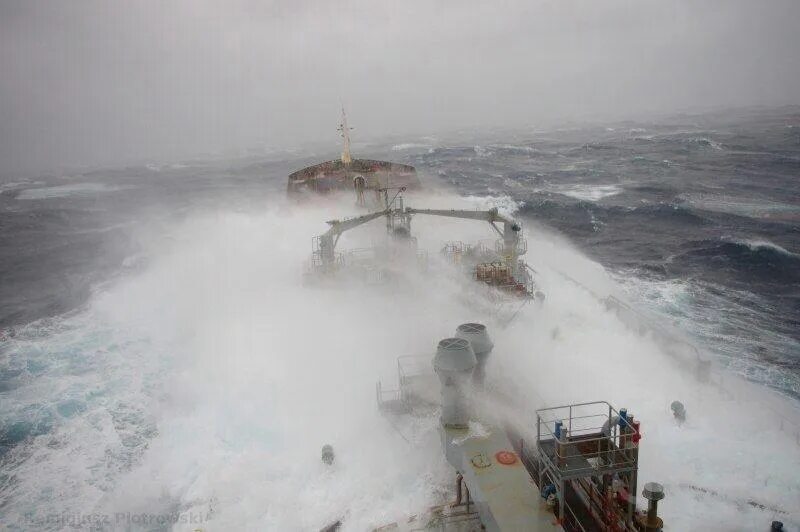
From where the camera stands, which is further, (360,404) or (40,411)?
(40,411)

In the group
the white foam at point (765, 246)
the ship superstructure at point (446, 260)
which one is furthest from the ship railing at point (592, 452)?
the white foam at point (765, 246)

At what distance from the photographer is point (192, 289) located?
3222 cm

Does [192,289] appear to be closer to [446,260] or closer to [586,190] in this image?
[446,260]

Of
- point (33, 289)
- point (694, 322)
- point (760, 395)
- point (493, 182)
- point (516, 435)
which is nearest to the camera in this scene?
point (516, 435)

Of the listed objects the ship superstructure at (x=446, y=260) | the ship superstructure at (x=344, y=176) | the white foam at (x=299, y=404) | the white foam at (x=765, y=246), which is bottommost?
the white foam at (x=299, y=404)

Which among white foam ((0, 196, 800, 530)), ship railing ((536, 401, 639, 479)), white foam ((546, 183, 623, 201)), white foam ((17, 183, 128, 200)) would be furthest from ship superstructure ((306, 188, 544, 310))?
white foam ((17, 183, 128, 200))

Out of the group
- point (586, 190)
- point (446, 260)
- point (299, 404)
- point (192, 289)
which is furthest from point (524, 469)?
point (586, 190)

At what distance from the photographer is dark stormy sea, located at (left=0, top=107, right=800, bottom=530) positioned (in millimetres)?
17250

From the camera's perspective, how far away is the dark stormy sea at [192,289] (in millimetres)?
17250

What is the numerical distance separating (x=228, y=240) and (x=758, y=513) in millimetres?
37146

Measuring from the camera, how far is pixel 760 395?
67.1ft

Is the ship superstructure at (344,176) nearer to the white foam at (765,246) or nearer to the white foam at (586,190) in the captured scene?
the white foam at (586,190)

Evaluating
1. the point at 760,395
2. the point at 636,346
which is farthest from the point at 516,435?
the point at 760,395

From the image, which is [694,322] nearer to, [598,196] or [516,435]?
[516,435]
